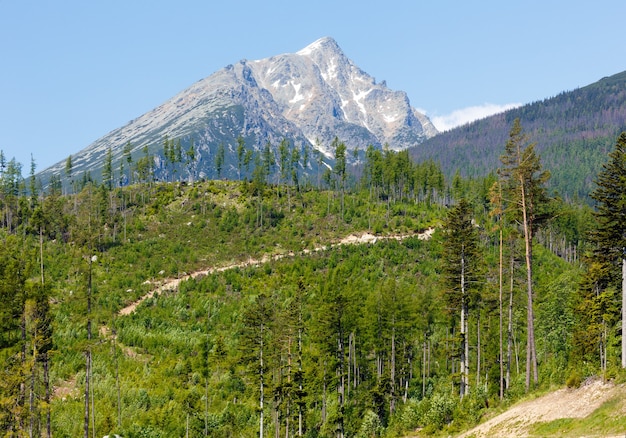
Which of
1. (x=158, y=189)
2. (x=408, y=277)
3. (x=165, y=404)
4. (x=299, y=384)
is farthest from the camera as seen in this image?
(x=158, y=189)

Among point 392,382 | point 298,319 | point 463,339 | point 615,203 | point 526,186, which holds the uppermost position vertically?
point 526,186

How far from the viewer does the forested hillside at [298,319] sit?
3183 centimetres

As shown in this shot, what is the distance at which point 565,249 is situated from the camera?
104 m

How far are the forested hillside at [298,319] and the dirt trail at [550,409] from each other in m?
1.01

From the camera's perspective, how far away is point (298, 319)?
120ft

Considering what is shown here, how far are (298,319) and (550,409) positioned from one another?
17381mm

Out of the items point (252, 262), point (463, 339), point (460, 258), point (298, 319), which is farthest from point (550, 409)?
point (252, 262)

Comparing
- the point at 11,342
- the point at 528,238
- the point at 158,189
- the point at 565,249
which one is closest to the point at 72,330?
the point at 11,342

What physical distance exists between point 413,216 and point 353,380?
57.6m

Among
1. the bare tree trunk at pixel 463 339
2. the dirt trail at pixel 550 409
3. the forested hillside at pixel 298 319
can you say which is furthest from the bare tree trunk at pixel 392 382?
the dirt trail at pixel 550 409

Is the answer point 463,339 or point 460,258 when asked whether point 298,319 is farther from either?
point 460,258

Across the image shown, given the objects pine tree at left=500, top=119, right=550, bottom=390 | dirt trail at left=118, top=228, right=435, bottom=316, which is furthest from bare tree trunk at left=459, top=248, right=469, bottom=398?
dirt trail at left=118, top=228, right=435, bottom=316

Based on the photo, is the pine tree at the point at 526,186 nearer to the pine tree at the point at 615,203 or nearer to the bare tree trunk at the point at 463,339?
the pine tree at the point at 615,203

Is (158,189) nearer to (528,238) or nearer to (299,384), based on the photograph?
(299,384)
